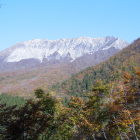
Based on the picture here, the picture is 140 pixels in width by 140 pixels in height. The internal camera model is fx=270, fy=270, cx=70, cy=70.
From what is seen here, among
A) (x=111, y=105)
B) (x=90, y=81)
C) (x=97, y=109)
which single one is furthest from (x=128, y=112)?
(x=90, y=81)

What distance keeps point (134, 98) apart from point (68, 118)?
8.68m

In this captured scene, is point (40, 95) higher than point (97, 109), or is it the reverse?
point (40, 95)

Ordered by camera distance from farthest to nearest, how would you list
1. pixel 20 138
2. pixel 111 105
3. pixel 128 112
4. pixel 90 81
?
pixel 90 81 < pixel 111 105 < pixel 128 112 < pixel 20 138

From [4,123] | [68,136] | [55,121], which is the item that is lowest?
[68,136]

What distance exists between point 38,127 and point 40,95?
36.6 feet

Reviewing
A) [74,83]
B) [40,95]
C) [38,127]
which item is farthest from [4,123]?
[74,83]

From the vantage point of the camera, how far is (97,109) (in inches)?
1059

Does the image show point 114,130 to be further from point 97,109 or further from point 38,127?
point 38,127

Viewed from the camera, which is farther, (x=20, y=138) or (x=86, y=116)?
(x=86, y=116)

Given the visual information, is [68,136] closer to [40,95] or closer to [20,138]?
[40,95]

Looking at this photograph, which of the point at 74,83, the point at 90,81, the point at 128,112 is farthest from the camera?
the point at 74,83

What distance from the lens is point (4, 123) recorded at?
1204 centimetres

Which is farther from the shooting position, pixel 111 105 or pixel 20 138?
pixel 111 105

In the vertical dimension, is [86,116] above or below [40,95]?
below
